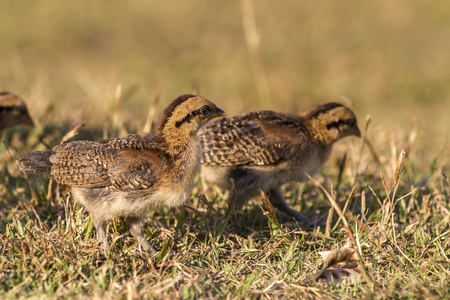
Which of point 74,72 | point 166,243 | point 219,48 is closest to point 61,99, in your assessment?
point 74,72

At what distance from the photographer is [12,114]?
5617mm

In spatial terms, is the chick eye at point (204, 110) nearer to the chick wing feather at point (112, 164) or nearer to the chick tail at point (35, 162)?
the chick wing feather at point (112, 164)

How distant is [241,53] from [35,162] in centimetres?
783

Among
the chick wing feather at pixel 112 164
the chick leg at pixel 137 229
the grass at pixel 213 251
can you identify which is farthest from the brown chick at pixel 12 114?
the chick leg at pixel 137 229

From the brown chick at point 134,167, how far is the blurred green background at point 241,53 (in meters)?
4.22

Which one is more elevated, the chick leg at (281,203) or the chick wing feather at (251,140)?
the chick wing feather at (251,140)

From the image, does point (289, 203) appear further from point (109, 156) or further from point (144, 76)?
point (144, 76)

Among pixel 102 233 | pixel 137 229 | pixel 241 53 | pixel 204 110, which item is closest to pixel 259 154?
pixel 204 110

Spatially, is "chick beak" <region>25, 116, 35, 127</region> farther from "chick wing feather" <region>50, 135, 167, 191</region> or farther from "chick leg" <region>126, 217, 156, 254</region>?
"chick leg" <region>126, 217, 156, 254</region>

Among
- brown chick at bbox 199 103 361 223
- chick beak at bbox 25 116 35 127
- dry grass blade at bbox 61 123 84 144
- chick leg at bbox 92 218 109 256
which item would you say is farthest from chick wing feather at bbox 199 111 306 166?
chick beak at bbox 25 116 35 127

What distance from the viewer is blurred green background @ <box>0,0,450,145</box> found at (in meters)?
9.43

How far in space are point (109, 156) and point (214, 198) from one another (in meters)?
1.32

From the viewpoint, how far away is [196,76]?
10.4 m

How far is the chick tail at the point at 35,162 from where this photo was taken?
374cm
